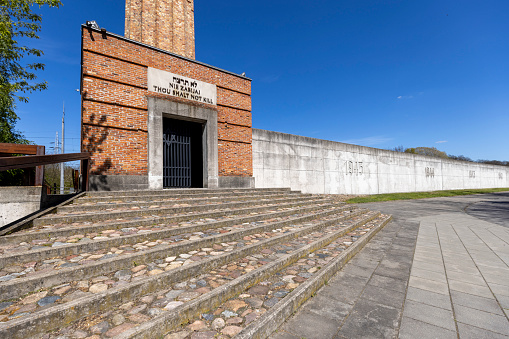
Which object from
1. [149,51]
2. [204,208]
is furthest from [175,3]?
[204,208]

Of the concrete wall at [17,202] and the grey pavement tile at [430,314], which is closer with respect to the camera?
the grey pavement tile at [430,314]

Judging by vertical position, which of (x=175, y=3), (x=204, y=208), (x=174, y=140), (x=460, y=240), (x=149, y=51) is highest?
(x=175, y=3)

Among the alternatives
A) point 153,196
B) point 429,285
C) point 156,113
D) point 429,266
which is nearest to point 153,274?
point 429,285

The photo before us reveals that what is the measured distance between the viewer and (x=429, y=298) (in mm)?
2785

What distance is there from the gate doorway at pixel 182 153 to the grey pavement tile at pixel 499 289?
29.0 ft

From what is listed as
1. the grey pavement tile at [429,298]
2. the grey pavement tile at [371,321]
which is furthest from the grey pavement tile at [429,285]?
the grey pavement tile at [371,321]

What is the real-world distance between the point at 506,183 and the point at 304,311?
5316 centimetres

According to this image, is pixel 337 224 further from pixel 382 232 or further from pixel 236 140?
pixel 236 140

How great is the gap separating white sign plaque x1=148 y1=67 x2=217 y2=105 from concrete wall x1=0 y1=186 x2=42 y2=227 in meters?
5.48

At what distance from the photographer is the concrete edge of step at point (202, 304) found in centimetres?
175

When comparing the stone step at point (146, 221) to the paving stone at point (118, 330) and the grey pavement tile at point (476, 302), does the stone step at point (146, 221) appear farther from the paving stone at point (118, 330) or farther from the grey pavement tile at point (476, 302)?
the grey pavement tile at point (476, 302)

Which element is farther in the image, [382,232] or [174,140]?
[174,140]

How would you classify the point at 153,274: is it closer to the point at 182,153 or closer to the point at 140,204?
the point at 140,204

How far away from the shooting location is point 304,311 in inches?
95.7
